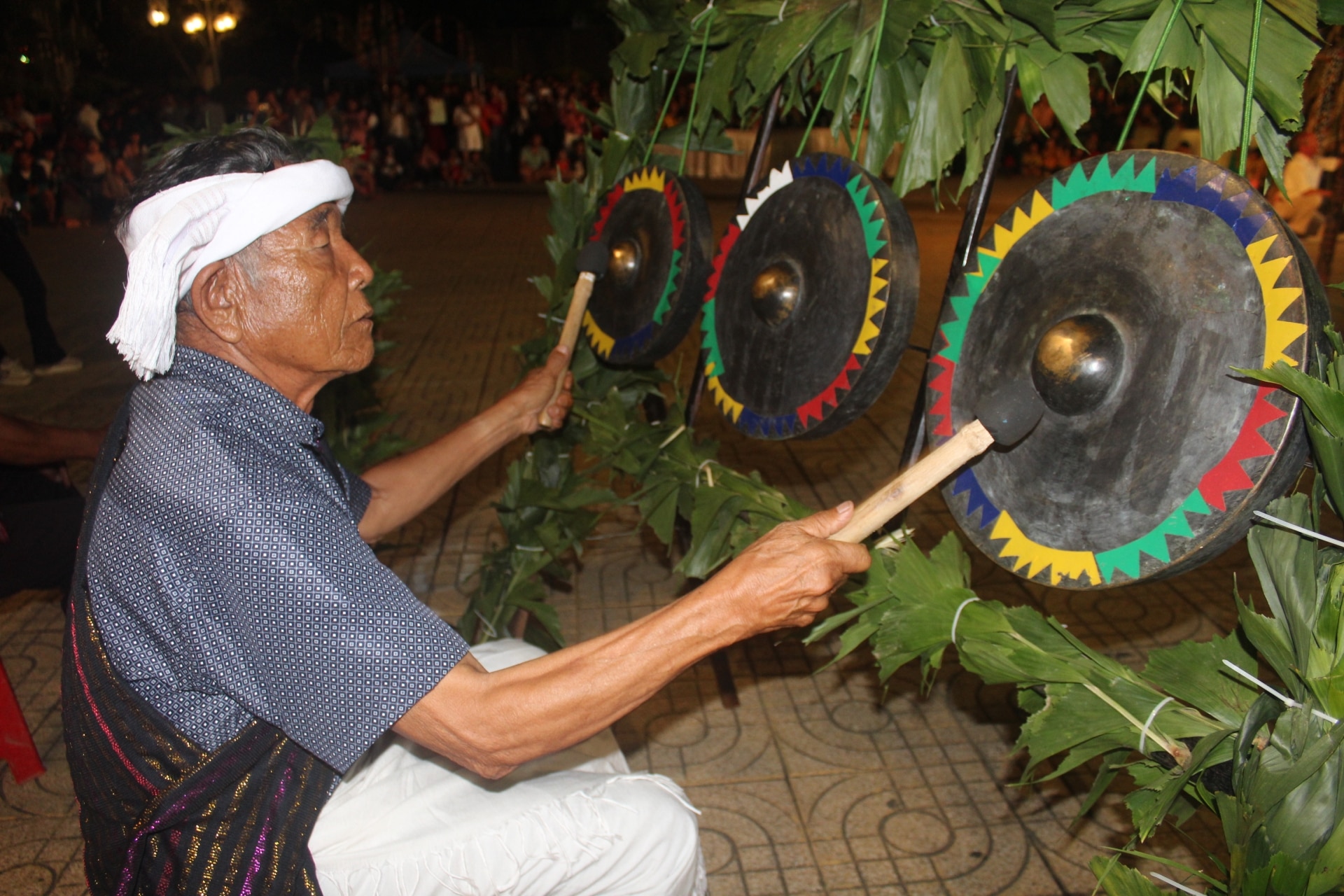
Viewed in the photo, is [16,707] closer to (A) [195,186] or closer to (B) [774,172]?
(A) [195,186]

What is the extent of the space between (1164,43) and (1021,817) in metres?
1.85

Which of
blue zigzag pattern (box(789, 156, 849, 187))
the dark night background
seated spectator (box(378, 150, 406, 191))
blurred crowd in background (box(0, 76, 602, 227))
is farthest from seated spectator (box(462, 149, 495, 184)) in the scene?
blue zigzag pattern (box(789, 156, 849, 187))

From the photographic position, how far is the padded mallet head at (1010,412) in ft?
4.77

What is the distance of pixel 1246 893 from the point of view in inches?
46.1

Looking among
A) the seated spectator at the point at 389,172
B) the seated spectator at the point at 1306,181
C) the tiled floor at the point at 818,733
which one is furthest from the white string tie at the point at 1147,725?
the seated spectator at the point at 389,172

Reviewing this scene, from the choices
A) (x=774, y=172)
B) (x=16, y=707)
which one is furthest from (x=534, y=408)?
(x=16, y=707)

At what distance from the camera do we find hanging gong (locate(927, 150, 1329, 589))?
1.29 metres

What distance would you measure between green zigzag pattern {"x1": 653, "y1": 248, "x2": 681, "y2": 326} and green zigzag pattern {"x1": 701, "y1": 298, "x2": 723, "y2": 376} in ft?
0.40

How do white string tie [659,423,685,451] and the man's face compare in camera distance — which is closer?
the man's face

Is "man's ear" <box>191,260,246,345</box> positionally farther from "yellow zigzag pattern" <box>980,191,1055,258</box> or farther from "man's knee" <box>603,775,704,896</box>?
"yellow zigzag pattern" <box>980,191,1055,258</box>

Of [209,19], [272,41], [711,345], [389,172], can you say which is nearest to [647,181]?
[711,345]

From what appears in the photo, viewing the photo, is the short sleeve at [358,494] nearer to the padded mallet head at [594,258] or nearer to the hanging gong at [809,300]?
the hanging gong at [809,300]

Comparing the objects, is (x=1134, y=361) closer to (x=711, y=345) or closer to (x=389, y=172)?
(x=711, y=345)

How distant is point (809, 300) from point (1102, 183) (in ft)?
2.26
